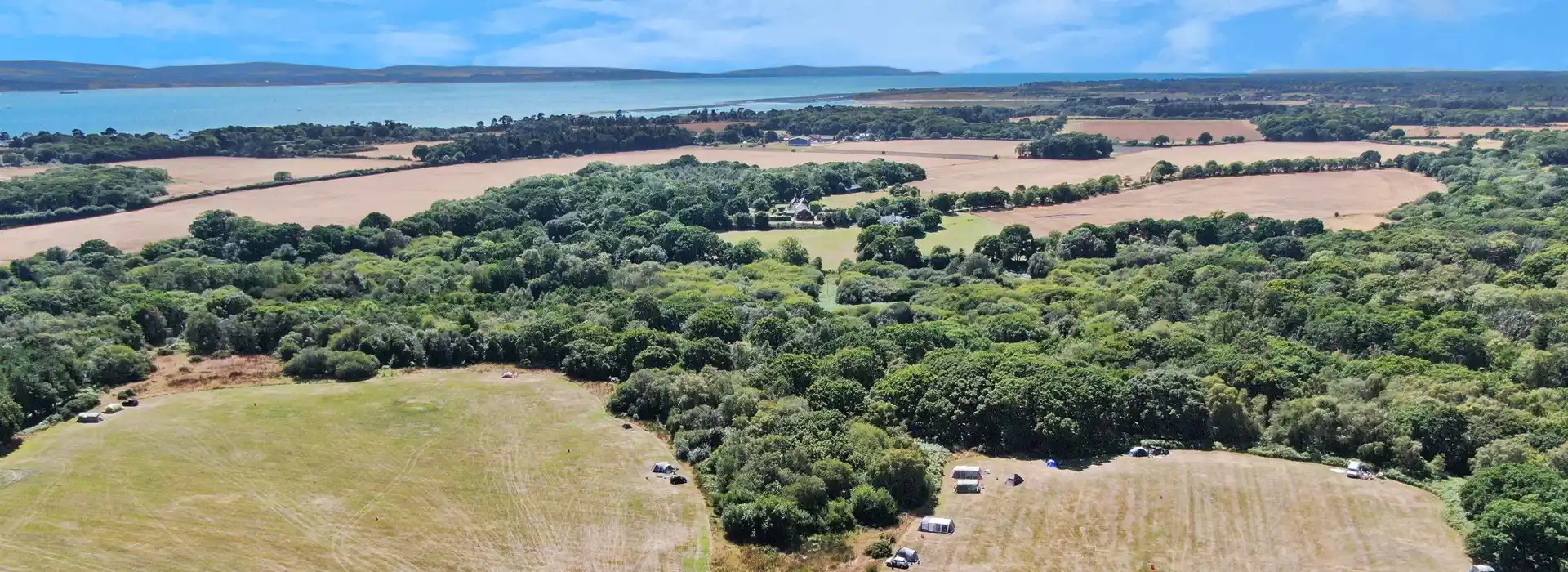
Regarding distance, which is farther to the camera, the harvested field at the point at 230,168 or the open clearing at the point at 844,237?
the harvested field at the point at 230,168

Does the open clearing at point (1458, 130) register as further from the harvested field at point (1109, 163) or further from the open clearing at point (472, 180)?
the open clearing at point (472, 180)

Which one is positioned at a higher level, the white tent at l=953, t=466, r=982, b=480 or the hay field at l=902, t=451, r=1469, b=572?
the white tent at l=953, t=466, r=982, b=480

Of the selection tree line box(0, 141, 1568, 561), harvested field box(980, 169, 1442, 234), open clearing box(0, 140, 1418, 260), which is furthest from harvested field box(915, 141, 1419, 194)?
tree line box(0, 141, 1568, 561)

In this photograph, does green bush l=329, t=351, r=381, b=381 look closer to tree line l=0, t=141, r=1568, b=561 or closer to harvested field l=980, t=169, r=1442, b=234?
tree line l=0, t=141, r=1568, b=561

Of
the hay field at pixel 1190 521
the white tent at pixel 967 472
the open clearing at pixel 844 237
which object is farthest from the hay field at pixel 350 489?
the open clearing at pixel 844 237

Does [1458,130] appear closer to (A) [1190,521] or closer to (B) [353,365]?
(A) [1190,521]
